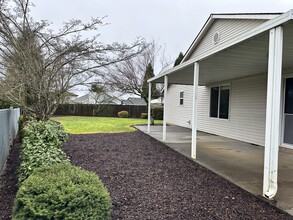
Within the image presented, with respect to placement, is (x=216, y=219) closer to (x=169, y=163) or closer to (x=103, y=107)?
(x=169, y=163)

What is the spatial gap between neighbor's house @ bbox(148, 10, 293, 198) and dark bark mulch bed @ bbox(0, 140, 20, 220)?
3.75 m

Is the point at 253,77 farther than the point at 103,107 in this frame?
No

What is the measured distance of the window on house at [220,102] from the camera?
35.8 feet

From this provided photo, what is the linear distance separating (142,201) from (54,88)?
5.45 meters

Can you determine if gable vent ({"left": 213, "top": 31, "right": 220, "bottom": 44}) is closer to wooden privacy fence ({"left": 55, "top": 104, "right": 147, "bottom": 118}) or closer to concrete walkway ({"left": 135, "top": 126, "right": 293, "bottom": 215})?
concrete walkway ({"left": 135, "top": 126, "right": 293, "bottom": 215})

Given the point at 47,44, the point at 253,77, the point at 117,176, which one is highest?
the point at 47,44

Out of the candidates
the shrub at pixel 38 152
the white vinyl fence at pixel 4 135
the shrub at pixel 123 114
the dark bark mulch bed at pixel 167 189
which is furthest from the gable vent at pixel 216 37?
the shrub at pixel 123 114

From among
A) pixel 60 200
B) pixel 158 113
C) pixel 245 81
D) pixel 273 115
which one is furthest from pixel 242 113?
pixel 158 113

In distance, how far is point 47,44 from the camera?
7.54 meters

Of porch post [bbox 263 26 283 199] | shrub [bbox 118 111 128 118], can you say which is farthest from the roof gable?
shrub [bbox 118 111 128 118]

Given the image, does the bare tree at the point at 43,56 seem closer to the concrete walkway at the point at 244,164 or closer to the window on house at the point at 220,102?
the concrete walkway at the point at 244,164

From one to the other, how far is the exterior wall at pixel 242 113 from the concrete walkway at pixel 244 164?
58 cm

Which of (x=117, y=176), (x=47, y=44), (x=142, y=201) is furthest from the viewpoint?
(x=47, y=44)

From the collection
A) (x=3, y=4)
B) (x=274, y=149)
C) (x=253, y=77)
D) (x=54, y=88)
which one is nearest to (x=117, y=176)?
(x=274, y=149)
